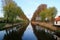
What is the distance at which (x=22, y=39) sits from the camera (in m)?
4.86

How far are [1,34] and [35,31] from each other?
0.95 m

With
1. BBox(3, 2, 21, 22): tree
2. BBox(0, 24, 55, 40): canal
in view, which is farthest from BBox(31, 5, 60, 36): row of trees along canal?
BBox(3, 2, 21, 22): tree

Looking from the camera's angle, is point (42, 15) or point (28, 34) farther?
point (42, 15)

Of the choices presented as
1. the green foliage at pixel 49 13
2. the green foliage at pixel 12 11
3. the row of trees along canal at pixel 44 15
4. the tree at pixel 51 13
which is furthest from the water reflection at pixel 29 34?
the tree at pixel 51 13

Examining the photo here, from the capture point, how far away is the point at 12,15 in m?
5.04

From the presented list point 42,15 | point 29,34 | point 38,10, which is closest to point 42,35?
point 29,34

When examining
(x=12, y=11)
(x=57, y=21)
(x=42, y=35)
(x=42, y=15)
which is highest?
(x=12, y=11)

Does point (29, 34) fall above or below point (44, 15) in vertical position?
below

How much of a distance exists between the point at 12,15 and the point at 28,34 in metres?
0.68

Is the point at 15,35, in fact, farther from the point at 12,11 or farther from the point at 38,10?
the point at 38,10

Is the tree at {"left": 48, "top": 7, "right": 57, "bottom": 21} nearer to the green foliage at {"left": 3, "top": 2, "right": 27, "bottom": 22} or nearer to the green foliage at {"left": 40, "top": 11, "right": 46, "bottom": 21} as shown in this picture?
the green foliage at {"left": 40, "top": 11, "right": 46, "bottom": 21}

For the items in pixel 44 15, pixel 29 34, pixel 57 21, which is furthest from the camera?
pixel 44 15

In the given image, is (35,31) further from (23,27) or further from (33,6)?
(33,6)

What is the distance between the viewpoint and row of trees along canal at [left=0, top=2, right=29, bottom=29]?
498cm
